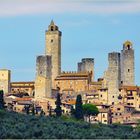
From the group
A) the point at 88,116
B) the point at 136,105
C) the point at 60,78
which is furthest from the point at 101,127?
the point at 60,78

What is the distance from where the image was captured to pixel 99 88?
10931 cm

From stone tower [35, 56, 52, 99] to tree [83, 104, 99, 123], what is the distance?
30.1 feet

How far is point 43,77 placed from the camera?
109 m

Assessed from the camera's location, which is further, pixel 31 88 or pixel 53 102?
pixel 31 88

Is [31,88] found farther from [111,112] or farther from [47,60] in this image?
[111,112]

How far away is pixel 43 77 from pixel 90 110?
12365 mm

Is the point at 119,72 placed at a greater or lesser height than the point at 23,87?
greater

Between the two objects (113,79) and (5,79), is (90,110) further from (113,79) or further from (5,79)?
(5,79)

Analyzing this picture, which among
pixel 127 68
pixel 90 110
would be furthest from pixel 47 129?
pixel 127 68

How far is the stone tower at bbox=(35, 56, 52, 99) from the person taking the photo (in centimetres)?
10769

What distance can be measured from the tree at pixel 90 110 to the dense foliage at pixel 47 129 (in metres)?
19.5

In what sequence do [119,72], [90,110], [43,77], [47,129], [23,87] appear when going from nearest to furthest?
[47,129] → [90,110] → [119,72] → [43,77] → [23,87]

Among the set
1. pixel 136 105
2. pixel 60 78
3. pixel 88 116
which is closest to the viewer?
pixel 88 116

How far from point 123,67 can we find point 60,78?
7457mm
